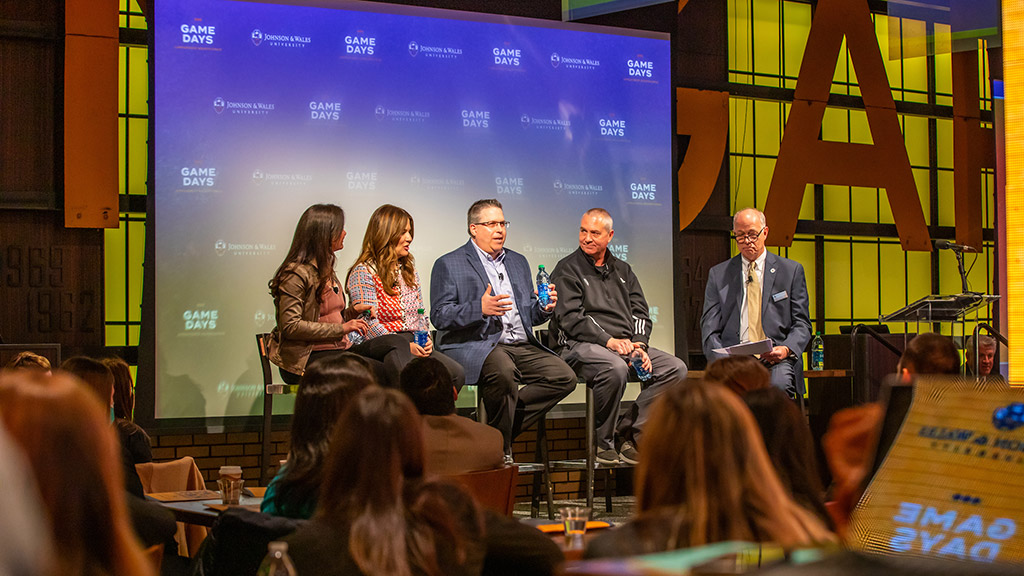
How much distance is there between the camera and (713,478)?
5.27 ft

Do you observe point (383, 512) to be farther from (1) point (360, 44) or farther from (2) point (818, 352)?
(2) point (818, 352)

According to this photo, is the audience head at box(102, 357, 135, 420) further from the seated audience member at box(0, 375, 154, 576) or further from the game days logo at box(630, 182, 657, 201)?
the game days logo at box(630, 182, 657, 201)

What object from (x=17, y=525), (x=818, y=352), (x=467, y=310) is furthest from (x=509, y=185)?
(x=17, y=525)

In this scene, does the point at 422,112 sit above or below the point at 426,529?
above

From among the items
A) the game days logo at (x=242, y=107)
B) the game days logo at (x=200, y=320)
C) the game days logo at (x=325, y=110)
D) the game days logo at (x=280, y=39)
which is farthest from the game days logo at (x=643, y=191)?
the game days logo at (x=200, y=320)

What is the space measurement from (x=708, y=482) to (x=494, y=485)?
1.89m

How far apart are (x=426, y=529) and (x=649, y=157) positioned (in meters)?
5.17

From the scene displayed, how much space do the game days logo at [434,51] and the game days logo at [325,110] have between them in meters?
0.60

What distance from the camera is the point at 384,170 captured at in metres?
6.10

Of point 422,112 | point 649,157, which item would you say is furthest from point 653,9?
point 422,112

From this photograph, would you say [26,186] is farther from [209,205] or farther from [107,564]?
[107,564]

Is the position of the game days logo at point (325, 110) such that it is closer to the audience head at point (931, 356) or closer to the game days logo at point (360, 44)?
the game days logo at point (360, 44)

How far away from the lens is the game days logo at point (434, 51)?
618cm

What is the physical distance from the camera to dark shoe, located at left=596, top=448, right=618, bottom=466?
5.43m
